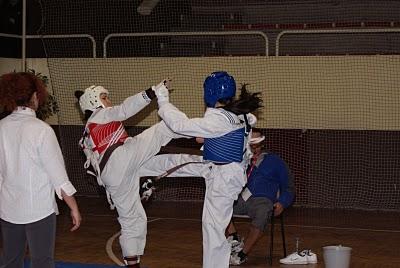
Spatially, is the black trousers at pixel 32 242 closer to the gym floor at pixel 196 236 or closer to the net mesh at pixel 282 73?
Result: the gym floor at pixel 196 236

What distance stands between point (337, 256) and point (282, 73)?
4.87 meters

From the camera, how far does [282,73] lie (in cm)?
1098

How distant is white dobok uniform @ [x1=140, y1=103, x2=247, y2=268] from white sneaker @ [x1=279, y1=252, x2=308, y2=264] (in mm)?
1618

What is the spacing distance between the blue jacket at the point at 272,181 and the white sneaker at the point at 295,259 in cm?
49

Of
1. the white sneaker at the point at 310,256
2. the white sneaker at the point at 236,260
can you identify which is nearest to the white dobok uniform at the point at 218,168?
the white sneaker at the point at 236,260

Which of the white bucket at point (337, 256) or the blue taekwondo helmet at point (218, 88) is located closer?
the blue taekwondo helmet at point (218, 88)

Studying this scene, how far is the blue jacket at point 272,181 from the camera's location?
7.48 m

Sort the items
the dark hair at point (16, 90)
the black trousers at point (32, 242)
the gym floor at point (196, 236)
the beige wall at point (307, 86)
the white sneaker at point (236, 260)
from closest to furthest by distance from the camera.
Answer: the black trousers at point (32, 242) < the dark hair at point (16, 90) < the white sneaker at point (236, 260) < the gym floor at point (196, 236) < the beige wall at point (307, 86)

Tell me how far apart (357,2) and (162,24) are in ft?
10.6

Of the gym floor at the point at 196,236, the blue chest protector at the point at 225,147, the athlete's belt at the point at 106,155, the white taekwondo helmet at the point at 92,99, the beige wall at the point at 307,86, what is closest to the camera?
the blue chest protector at the point at 225,147

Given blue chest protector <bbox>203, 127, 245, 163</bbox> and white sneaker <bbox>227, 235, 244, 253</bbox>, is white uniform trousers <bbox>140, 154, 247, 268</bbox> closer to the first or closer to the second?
blue chest protector <bbox>203, 127, 245, 163</bbox>

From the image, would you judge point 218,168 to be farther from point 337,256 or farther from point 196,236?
point 196,236

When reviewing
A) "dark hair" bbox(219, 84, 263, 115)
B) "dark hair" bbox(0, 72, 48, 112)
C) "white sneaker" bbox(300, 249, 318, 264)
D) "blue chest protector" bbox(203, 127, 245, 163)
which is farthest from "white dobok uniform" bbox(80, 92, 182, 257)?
"white sneaker" bbox(300, 249, 318, 264)

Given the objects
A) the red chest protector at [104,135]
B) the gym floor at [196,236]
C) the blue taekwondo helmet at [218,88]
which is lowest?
the gym floor at [196,236]
